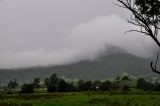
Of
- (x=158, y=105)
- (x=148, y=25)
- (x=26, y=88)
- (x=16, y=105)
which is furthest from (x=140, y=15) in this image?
(x=26, y=88)

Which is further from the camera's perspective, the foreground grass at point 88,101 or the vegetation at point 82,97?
the vegetation at point 82,97

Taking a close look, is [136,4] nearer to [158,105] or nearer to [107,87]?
[158,105]

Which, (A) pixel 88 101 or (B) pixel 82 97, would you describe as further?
(B) pixel 82 97

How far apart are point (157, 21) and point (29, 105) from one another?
28.2 metres

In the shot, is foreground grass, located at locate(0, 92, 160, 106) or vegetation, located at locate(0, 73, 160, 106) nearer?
foreground grass, located at locate(0, 92, 160, 106)

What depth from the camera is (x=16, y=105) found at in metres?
47.0

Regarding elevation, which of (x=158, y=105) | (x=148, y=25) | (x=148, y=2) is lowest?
(x=158, y=105)

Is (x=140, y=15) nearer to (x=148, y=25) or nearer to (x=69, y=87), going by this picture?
(x=148, y=25)

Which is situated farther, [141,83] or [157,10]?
[141,83]

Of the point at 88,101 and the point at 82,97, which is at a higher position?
the point at 82,97

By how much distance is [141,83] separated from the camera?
167375 millimetres

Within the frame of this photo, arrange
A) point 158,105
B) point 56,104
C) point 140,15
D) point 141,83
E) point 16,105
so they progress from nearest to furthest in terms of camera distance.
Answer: point 140,15, point 158,105, point 16,105, point 56,104, point 141,83

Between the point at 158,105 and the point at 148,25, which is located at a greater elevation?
the point at 148,25

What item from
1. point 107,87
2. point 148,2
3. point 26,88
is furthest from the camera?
point 107,87
